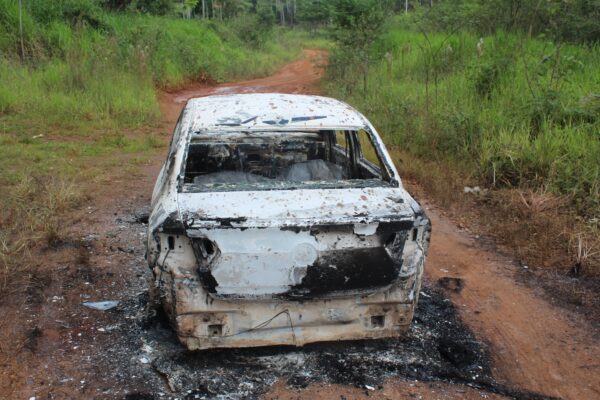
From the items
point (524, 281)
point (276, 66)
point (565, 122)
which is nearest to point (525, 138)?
point (565, 122)

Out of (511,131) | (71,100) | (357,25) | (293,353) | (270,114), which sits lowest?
(71,100)

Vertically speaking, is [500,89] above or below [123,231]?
above

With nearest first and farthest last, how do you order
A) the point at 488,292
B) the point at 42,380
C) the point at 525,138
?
the point at 42,380 → the point at 488,292 → the point at 525,138

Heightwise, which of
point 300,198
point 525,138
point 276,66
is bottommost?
point 276,66

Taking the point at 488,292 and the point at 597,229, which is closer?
the point at 488,292

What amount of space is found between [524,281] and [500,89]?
479cm

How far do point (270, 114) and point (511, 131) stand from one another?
4490mm

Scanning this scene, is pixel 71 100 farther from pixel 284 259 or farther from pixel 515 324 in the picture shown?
pixel 515 324

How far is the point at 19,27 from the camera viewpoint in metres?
14.0

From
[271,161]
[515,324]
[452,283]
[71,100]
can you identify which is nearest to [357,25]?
[71,100]

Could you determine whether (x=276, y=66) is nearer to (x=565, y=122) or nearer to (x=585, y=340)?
(x=565, y=122)

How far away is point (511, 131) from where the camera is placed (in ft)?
24.2

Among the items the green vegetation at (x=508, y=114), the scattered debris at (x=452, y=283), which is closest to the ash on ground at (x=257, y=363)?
the scattered debris at (x=452, y=283)

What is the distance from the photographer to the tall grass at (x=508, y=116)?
6.59m
